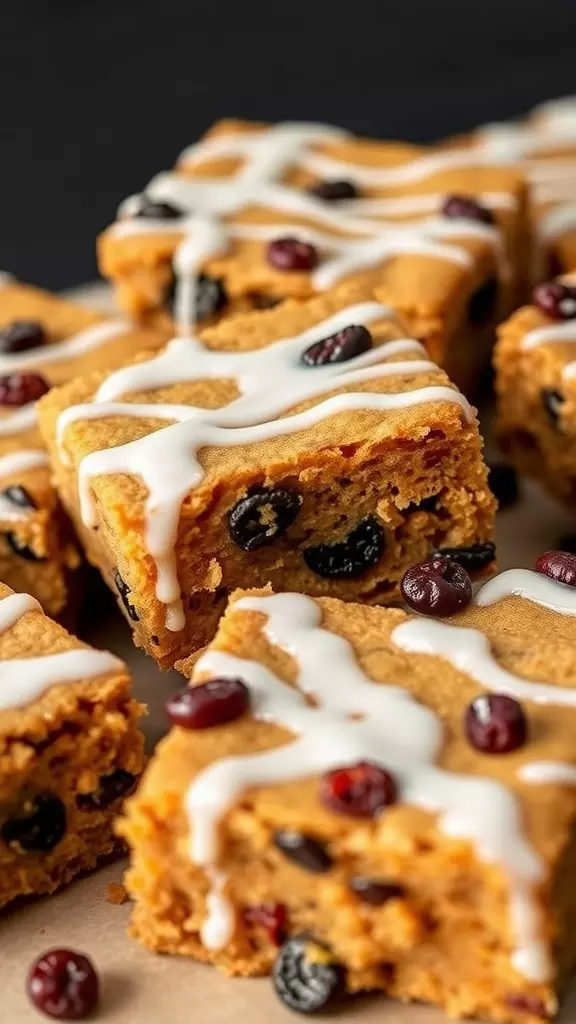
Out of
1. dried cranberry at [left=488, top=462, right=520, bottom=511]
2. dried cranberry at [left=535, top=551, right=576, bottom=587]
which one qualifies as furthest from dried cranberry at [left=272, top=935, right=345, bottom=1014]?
dried cranberry at [left=488, top=462, right=520, bottom=511]

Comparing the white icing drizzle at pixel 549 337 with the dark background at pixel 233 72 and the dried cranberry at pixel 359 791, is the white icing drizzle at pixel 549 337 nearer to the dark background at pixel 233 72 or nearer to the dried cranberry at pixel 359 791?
the dried cranberry at pixel 359 791

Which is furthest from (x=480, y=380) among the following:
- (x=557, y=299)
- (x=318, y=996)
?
(x=318, y=996)

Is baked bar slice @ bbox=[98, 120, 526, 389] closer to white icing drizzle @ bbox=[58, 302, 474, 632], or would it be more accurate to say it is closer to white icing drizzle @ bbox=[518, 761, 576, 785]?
white icing drizzle @ bbox=[58, 302, 474, 632]

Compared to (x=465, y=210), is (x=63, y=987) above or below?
below

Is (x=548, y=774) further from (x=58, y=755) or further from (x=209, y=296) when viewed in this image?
(x=209, y=296)

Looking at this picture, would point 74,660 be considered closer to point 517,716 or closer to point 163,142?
point 517,716

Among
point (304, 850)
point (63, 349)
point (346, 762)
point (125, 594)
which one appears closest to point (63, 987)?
point (304, 850)
